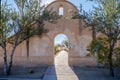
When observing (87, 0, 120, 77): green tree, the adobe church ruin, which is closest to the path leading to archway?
the adobe church ruin

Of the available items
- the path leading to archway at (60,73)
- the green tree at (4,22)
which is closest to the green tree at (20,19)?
the green tree at (4,22)

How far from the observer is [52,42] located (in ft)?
87.9

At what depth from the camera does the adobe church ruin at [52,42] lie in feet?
86.9

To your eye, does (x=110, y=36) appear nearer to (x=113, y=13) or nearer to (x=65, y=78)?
(x=113, y=13)

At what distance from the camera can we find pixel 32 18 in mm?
21156

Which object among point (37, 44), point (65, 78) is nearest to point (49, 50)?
point (37, 44)

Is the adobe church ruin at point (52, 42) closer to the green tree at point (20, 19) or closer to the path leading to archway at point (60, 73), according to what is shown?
the path leading to archway at point (60, 73)

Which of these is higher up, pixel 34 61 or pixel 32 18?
pixel 32 18

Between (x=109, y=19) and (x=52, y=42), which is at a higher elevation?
(x=109, y=19)

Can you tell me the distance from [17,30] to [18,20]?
809 millimetres

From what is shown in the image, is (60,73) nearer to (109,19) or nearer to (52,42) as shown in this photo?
(109,19)

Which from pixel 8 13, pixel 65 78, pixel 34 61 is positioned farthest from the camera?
pixel 34 61

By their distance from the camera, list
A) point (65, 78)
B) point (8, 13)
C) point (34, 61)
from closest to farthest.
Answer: point (65, 78), point (8, 13), point (34, 61)

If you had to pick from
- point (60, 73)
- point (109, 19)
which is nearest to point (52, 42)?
point (60, 73)
